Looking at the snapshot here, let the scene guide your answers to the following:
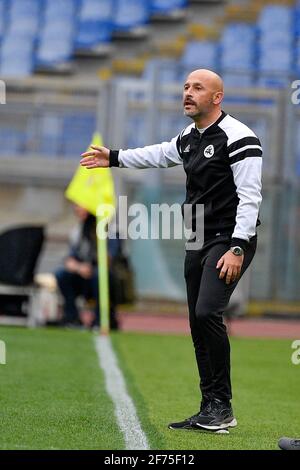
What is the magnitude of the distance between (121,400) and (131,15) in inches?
726

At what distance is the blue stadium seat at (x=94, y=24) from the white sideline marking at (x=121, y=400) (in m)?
13.3

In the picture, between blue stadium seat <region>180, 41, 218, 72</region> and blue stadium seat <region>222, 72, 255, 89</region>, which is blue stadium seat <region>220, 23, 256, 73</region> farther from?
blue stadium seat <region>222, 72, 255, 89</region>

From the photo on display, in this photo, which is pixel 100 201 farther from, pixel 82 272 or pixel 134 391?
pixel 134 391

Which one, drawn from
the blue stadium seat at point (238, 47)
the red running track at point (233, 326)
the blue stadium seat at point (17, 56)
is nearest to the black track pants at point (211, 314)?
the red running track at point (233, 326)

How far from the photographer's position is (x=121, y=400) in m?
7.82

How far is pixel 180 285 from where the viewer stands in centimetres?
1839

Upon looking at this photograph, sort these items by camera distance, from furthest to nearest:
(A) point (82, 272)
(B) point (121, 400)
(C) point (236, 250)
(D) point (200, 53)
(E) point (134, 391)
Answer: (D) point (200, 53)
(A) point (82, 272)
(E) point (134, 391)
(B) point (121, 400)
(C) point (236, 250)

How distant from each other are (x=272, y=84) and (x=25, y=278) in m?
5.74

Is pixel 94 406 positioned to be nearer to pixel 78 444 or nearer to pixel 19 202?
pixel 78 444

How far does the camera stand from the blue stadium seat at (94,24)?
2511 centimetres

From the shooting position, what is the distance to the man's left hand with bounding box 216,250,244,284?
20.7 ft

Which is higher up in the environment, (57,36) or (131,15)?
(131,15)

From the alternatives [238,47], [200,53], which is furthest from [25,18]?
[238,47]

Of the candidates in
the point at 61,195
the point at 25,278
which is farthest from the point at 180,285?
the point at 25,278
